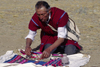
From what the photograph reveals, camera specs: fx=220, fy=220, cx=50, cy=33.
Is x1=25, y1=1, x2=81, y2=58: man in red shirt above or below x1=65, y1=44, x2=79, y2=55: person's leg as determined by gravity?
above

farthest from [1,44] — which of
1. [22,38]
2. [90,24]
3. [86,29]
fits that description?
[90,24]

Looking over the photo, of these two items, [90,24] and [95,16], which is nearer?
[90,24]

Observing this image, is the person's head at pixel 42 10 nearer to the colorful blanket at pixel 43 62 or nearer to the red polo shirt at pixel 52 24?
the red polo shirt at pixel 52 24

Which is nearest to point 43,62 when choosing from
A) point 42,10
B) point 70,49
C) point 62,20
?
point 70,49

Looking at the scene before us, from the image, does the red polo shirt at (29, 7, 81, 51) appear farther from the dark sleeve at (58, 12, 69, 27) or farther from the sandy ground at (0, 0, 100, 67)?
the sandy ground at (0, 0, 100, 67)

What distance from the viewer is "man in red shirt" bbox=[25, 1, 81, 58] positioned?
4.48 metres

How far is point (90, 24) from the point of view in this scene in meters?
8.98

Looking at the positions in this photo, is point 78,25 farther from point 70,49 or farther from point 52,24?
point 52,24

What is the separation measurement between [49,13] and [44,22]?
0.31 m

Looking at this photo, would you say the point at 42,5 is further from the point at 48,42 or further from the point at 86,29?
the point at 86,29

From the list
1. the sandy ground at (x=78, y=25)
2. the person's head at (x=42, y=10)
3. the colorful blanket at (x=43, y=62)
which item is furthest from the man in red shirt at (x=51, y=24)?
the sandy ground at (x=78, y=25)

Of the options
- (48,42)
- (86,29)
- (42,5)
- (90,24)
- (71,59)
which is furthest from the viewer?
(90,24)

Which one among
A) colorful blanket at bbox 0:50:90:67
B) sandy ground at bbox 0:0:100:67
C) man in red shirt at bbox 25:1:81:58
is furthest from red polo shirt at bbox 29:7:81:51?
sandy ground at bbox 0:0:100:67

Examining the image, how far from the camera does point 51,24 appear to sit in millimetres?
4859
